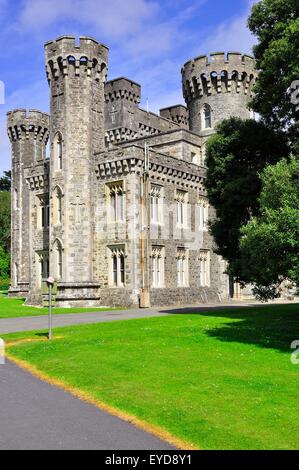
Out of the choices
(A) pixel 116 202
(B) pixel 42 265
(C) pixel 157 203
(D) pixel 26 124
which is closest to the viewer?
(A) pixel 116 202

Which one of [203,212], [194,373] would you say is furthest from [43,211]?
[194,373]

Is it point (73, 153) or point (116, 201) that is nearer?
point (73, 153)

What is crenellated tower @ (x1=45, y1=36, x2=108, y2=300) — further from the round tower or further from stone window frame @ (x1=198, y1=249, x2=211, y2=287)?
the round tower

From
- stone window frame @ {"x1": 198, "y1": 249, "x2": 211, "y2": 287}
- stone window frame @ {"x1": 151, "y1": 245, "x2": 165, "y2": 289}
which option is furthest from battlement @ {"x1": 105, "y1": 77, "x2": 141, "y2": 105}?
stone window frame @ {"x1": 151, "y1": 245, "x2": 165, "y2": 289}

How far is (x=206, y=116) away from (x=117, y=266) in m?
19.4

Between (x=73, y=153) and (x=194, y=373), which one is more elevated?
(x=73, y=153)

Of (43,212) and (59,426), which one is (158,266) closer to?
(43,212)

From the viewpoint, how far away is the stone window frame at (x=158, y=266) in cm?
3644

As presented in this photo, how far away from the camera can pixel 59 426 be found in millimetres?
8305

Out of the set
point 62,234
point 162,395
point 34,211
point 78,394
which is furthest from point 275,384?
point 34,211

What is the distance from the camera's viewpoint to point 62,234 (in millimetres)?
35781

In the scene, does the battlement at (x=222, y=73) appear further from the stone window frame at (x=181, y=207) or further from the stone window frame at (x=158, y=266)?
the stone window frame at (x=158, y=266)

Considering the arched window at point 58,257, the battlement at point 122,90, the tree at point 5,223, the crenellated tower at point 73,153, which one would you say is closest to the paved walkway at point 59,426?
the crenellated tower at point 73,153
